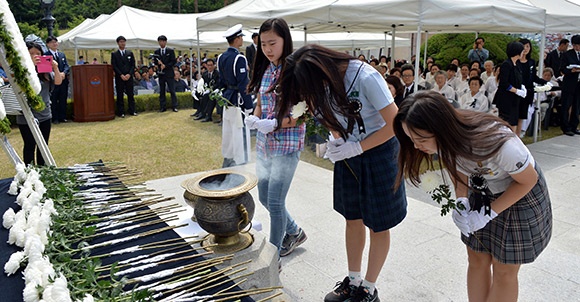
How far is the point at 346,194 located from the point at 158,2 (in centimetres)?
4185

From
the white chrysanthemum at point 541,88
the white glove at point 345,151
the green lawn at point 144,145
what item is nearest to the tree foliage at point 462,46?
the white chrysanthemum at point 541,88

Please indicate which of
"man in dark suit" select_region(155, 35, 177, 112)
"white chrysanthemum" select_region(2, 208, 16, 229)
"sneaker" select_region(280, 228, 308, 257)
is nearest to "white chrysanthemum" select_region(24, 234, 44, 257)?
"white chrysanthemum" select_region(2, 208, 16, 229)

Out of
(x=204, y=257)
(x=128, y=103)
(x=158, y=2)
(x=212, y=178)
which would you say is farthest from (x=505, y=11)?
(x=158, y=2)

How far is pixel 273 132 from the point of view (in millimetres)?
2854

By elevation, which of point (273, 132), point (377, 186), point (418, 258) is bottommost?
point (418, 258)

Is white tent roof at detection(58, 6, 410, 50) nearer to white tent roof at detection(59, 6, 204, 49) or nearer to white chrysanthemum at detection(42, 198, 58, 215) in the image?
white tent roof at detection(59, 6, 204, 49)

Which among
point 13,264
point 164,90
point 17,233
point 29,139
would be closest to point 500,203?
point 13,264

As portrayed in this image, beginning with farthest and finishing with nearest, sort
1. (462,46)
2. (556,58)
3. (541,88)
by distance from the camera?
(462,46), (556,58), (541,88)

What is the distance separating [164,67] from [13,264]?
35.3 feet

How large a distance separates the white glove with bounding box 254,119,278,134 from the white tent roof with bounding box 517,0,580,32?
6432 millimetres

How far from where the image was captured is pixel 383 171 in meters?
2.36

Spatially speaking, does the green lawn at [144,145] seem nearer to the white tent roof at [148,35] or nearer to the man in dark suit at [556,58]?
the white tent roof at [148,35]

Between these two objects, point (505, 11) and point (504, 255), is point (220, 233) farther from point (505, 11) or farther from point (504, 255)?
point (505, 11)

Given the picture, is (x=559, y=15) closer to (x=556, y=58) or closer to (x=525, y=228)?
(x=556, y=58)
